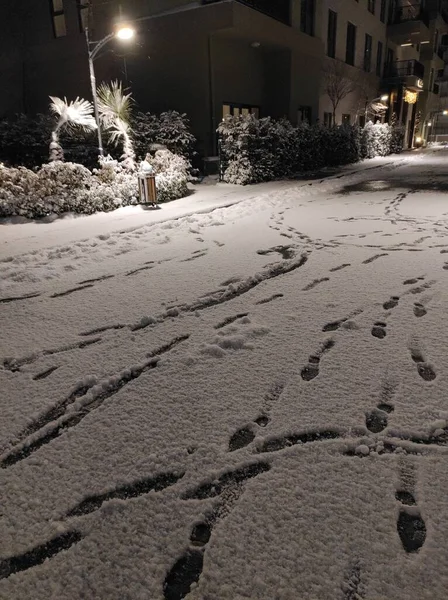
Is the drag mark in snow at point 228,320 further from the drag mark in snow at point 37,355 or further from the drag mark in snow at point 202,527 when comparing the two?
the drag mark in snow at point 202,527

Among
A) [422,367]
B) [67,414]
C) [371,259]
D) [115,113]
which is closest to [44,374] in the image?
[67,414]

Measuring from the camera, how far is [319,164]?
50.2ft

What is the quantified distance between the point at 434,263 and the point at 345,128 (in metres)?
14.2

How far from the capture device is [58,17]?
16750 millimetres

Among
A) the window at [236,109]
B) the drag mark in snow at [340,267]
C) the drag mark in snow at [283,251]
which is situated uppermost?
the window at [236,109]

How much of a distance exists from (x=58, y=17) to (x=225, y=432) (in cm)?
2014

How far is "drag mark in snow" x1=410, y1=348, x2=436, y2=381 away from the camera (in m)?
2.42

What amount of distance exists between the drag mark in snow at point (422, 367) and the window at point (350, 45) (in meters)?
24.4

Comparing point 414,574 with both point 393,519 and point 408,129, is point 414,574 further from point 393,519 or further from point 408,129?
point 408,129

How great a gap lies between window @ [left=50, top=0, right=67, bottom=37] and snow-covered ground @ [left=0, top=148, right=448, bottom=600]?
55.1ft

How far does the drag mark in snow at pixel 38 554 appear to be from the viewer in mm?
1392

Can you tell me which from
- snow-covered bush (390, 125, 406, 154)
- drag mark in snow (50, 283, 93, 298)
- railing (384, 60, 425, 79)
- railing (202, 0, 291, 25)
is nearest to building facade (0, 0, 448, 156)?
railing (202, 0, 291, 25)

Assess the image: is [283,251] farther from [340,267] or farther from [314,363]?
[314,363]

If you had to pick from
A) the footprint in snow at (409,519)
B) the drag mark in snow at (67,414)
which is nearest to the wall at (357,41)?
the drag mark in snow at (67,414)
